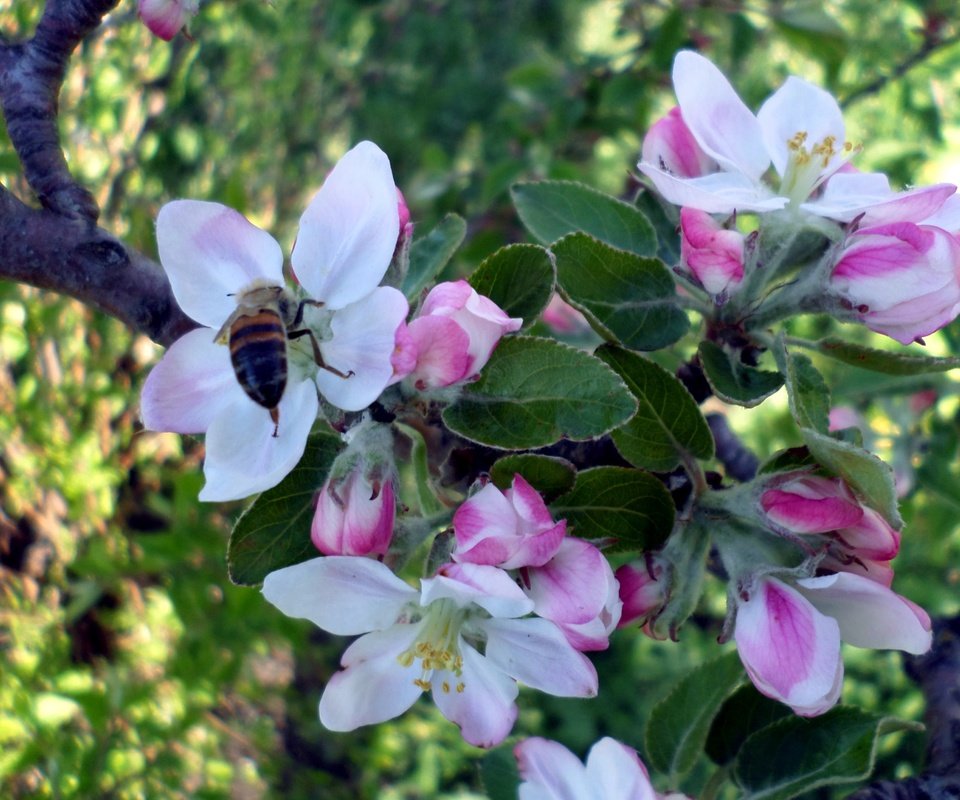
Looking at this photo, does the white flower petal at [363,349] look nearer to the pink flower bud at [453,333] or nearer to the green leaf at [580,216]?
the pink flower bud at [453,333]

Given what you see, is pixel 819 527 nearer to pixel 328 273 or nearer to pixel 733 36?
pixel 328 273

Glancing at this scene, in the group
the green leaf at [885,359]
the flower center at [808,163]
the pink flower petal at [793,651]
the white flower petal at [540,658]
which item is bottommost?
the white flower petal at [540,658]

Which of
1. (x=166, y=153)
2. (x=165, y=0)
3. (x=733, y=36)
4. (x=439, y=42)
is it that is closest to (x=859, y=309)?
(x=165, y=0)

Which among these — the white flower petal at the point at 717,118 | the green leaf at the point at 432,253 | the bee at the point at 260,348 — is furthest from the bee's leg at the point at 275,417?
the white flower petal at the point at 717,118

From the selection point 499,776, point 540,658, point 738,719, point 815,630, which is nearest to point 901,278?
point 815,630

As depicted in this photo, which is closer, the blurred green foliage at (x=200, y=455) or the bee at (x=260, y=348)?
the bee at (x=260, y=348)

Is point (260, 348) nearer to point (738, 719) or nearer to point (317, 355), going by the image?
point (317, 355)
